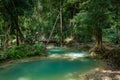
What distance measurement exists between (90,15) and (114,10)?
6.41 feet

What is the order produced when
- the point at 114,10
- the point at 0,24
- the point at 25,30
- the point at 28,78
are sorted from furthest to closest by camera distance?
1. the point at 25,30
2. the point at 0,24
3. the point at 114,10
4. the point at 28,78

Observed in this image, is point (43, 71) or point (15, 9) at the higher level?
point (15, 9)

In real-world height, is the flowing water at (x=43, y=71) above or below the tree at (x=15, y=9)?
below

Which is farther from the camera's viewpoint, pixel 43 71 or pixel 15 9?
pixel 15 9

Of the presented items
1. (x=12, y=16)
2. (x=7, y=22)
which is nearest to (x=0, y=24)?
(x=7, y=22)

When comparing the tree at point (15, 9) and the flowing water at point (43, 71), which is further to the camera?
the tree at point (15, 9)

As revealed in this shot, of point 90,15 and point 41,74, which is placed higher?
point 90,15

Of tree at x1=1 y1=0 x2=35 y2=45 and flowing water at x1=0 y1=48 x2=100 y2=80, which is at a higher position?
tree at x1=1 y1=0 x2=35 y2=45

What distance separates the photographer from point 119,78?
302 inches

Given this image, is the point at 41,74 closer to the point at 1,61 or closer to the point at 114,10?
the point at 1,61

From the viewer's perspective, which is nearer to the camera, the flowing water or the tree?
the flowing water

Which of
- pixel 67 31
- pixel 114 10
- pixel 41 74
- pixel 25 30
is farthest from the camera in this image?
pixel 67 31

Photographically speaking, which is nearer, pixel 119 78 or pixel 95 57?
pixel 119 78

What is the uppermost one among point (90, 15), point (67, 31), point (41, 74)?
point (90, 15)
